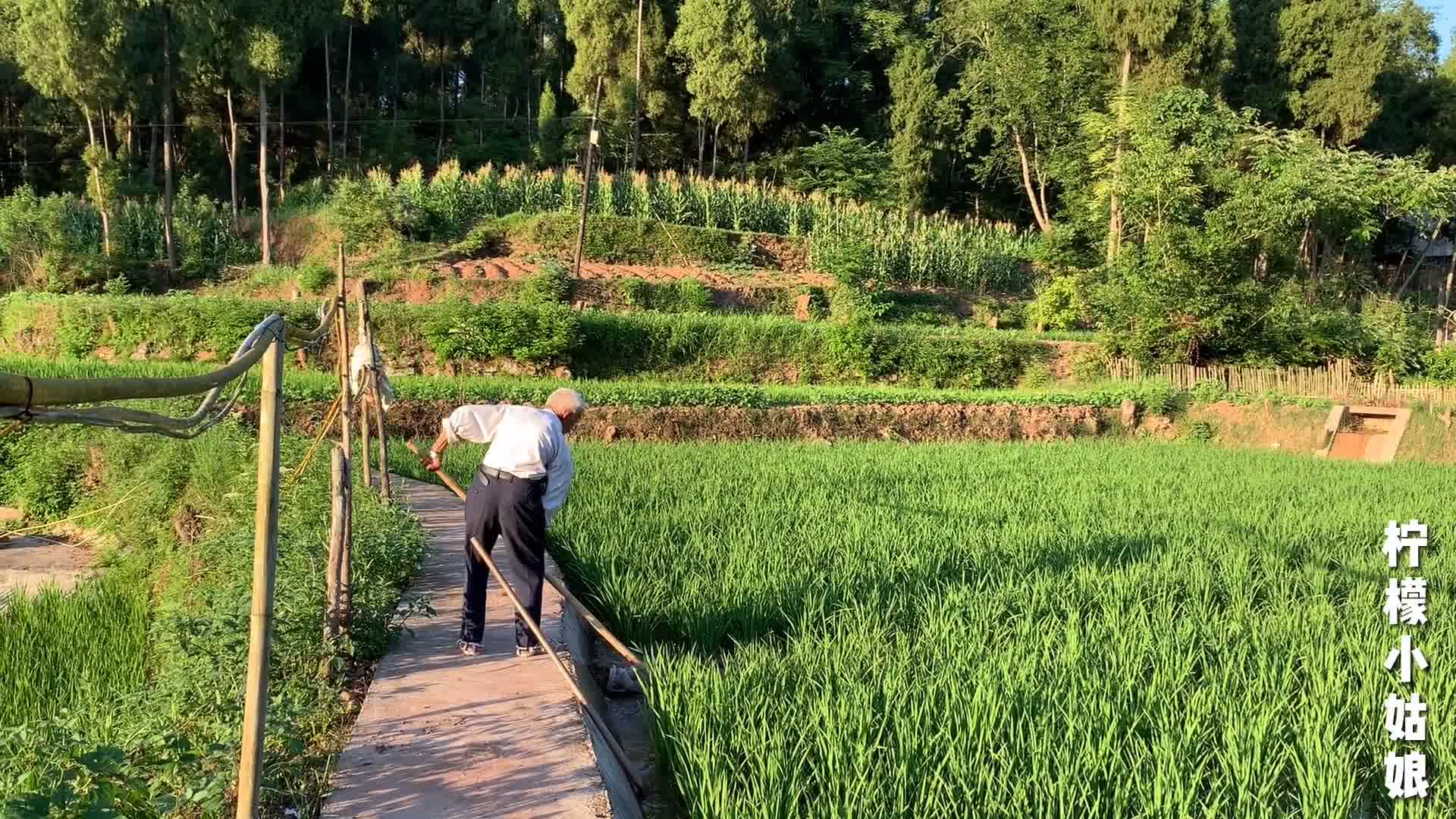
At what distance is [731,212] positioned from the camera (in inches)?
768

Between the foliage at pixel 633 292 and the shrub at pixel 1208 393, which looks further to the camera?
the foliage at pixel 633 292

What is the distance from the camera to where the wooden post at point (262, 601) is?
199 cm

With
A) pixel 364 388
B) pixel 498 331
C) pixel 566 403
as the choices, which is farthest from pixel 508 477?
pixel 498 331

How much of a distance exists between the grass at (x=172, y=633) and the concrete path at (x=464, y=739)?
14 cm

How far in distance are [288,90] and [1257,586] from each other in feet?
88.5

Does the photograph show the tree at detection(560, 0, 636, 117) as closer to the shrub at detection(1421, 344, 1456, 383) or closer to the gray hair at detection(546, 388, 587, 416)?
the shrub at detection(1421, 344, 1456, 383)

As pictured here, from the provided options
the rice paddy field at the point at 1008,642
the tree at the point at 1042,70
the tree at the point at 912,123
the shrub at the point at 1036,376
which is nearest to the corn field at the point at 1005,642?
the rice paddy field at the point at 1008,642

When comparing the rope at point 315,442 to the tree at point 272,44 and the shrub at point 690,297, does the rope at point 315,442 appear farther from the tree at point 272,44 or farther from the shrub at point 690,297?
the tree at point 272,44

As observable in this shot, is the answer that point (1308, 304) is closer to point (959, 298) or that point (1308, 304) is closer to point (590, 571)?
point (959, 298)

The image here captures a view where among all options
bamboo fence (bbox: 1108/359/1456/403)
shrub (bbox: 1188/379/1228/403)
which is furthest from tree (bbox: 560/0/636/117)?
shrub (bbox: 1188/379/1228/403)

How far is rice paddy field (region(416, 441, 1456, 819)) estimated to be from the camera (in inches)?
97.3

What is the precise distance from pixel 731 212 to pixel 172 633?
17.1 m

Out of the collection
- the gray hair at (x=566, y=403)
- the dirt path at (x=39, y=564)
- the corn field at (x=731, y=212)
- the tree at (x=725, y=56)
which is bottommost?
the dirt path at (x=39, y=564)

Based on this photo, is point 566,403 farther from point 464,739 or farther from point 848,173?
point 848,173
